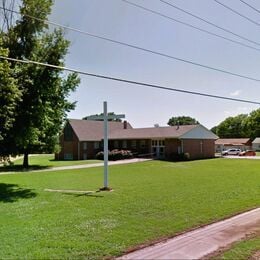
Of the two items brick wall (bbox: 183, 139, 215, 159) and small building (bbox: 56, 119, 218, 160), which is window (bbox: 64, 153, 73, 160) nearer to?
small building (bbox: 56, 119, 218, 160)

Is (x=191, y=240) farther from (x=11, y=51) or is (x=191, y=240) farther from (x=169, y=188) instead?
(x=11, y=51)

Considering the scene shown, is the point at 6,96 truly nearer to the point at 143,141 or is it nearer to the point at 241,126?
the point at 143,141

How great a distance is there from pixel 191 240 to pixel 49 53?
12961 millimetres

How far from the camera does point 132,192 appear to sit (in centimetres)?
1466

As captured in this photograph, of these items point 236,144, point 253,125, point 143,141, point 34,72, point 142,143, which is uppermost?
point 253,125

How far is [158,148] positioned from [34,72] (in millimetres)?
29376

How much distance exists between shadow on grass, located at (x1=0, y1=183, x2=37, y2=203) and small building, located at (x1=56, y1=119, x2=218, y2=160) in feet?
88.5

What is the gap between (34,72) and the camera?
16.4 meters

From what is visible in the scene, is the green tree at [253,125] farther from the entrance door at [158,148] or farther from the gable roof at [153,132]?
the entrance door at [158,148]

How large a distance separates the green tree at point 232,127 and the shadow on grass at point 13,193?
108342 millimetres

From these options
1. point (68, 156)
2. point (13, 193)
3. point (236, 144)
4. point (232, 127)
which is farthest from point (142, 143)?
point (232, 127)

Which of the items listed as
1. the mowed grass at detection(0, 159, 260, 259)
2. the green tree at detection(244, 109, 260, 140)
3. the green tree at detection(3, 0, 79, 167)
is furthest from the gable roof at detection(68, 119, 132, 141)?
the green tree at detection(244, 109, 260, 140)

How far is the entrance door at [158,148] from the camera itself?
143 feet

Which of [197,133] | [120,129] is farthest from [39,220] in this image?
[120,129]
